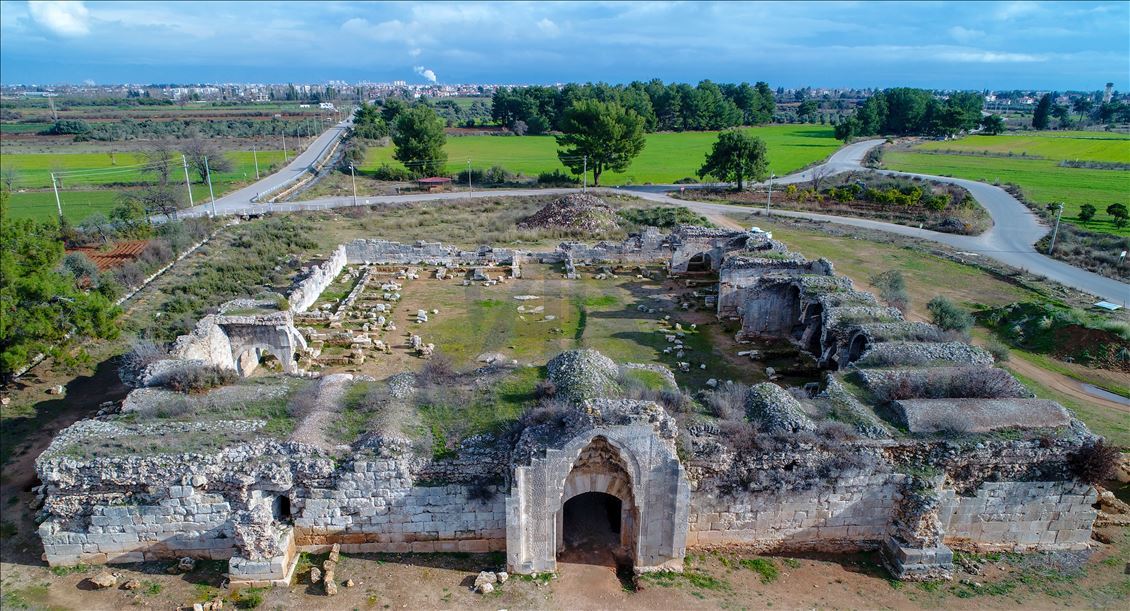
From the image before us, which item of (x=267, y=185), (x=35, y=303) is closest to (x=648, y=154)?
(x=267, y=185)

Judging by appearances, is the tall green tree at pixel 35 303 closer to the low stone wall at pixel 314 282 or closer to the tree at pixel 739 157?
the low stone wall at pixel 314 282

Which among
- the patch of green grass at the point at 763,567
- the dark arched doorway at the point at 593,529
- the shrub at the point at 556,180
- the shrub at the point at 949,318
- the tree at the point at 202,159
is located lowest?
the patch of green grass at the point at 763,567

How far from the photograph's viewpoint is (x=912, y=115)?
92.7 meters

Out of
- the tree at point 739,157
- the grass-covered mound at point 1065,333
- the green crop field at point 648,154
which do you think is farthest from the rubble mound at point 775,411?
the green crop field at point 648,154

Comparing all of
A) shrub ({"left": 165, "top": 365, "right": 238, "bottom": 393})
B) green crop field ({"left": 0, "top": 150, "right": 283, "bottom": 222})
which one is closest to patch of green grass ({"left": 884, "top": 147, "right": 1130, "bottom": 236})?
shrub ({"left": 165, "top": 365, "right": 238, "bottom": 393})

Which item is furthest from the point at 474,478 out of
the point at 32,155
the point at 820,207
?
the point at 32,155

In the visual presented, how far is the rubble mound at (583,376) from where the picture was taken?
1222 centimetres

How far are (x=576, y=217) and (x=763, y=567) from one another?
27679 mm

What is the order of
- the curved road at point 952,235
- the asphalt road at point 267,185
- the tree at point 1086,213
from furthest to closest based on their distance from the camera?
the asphalt road at point 267,185, the tree at point 1086,213, the curved road at point 952,235

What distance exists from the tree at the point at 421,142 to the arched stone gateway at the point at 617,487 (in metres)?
46.9

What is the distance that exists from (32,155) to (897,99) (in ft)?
359

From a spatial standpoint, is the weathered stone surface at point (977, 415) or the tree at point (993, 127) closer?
the weathered stone surface at point (977, 415)

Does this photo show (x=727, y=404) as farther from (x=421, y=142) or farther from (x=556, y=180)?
(x=421, y=142)

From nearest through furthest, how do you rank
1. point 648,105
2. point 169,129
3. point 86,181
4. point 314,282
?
point 314,282 < point 86,181 < point 648,105 < point 169,129
